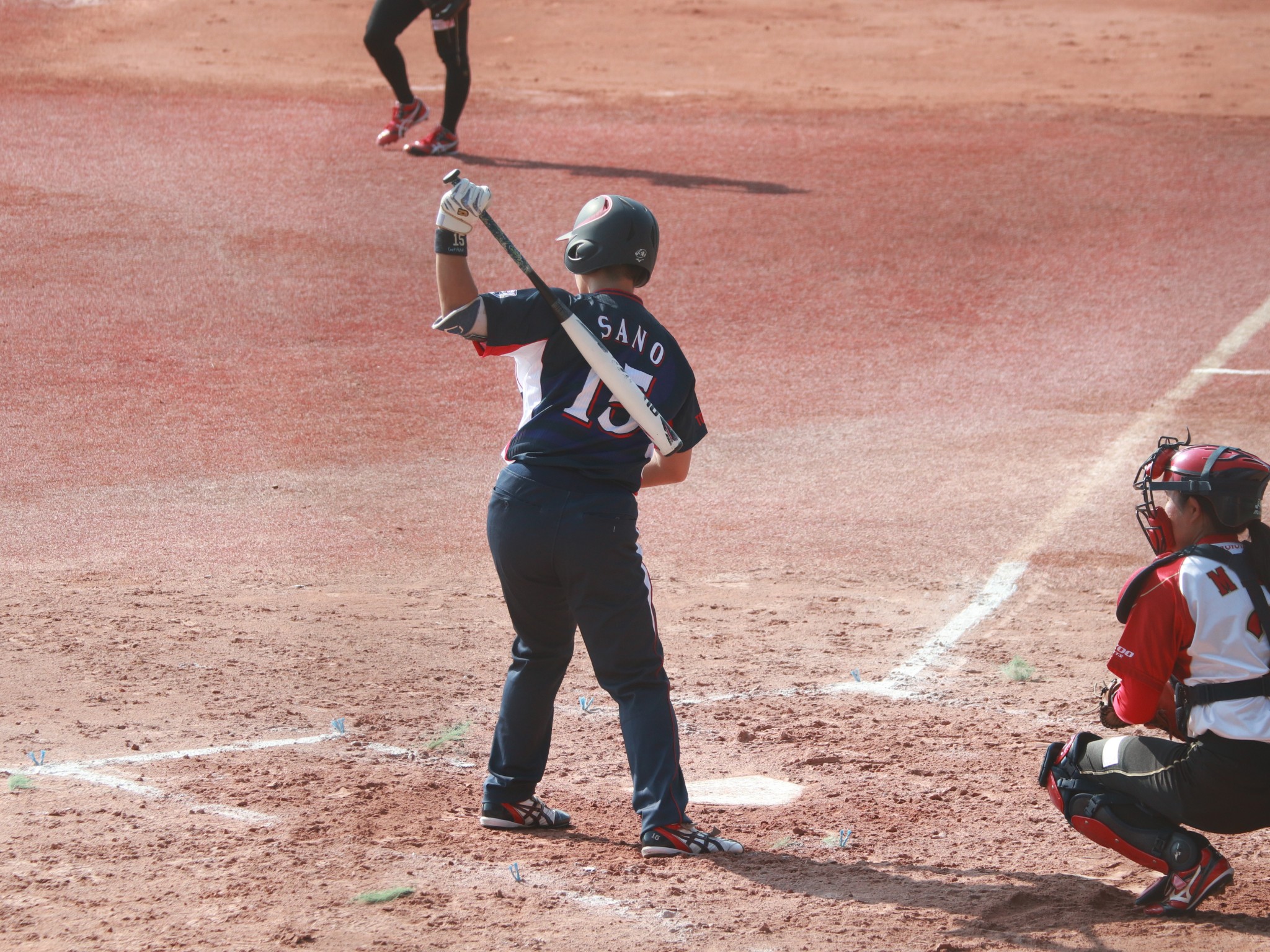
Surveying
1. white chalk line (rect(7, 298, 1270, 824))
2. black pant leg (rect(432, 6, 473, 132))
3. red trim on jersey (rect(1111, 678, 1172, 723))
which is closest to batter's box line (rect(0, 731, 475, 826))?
white chalk line (rect(7, 298, 1270, 824))

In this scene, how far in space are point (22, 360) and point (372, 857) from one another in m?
6.45

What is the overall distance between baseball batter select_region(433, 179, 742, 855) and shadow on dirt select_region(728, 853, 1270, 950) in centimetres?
23

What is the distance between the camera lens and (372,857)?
3607 mm

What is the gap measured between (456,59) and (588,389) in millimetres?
9138

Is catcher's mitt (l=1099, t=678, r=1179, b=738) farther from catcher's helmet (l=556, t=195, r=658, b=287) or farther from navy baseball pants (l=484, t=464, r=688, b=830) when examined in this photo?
catcher's helmet (l=556, t=195, r=658, b=287)

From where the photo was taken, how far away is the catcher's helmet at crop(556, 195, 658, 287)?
365 cm

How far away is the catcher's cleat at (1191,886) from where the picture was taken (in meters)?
3.25

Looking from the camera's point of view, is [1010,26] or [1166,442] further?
[1010,26]

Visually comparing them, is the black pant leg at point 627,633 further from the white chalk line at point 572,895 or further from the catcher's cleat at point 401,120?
the catcher's cleat at point 401,120

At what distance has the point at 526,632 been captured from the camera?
3.82 meters

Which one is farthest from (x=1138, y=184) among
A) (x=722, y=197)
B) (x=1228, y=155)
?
(x=722, y=197)

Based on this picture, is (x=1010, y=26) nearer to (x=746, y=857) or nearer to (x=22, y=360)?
(x=22, y=360)

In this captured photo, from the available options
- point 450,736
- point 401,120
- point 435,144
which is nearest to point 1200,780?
point 450,736

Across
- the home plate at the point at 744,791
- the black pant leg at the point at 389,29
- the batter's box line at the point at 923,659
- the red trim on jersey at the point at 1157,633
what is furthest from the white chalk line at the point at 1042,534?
the black pant leg at the point at 389,29
